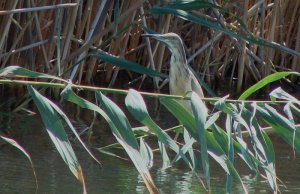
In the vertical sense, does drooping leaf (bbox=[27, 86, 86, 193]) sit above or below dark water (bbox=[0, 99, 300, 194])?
above

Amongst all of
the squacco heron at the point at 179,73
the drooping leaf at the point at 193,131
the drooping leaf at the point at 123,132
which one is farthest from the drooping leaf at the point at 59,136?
the squacco heron at the point at 179,73

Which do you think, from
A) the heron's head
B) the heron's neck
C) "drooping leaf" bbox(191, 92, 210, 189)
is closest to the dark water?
the heron's neck

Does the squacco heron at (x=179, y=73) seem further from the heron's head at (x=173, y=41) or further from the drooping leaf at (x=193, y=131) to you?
the drooping leaf at (x=193, y=131)

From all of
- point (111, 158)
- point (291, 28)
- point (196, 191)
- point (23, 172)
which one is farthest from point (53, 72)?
point (291, 28)

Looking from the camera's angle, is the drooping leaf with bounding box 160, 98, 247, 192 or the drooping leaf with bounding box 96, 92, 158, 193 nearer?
the drooping leaf with bounding box 96, 92, 158, 193

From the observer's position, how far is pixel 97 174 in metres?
5.17

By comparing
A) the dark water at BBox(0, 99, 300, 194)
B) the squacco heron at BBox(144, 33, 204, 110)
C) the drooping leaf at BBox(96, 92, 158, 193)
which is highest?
the drooping leaf at BBox(96, 92, 158, 193)

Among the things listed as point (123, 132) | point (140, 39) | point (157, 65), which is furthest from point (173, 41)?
point (140, 39)

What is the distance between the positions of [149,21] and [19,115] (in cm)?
198

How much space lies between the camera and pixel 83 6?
7.62 meters

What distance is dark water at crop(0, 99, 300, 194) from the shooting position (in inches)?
187

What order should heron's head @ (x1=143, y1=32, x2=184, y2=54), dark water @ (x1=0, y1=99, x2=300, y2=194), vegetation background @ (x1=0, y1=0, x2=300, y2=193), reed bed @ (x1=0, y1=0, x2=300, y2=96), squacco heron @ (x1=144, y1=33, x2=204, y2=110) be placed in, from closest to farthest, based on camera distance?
vegetation background @ (x1=0, y1=0, x2=300, y2=193) → dark water @ (x1=0, y1=99, x2=300, y2=194) → heron's head @ (x1=143, y1=32, x2=184, y2=54) → squacco heron @ (x1=144, y1=33, x2=204, y2=110) → reed bed @ (x1=0, y1=0, x2=300, y2=96)

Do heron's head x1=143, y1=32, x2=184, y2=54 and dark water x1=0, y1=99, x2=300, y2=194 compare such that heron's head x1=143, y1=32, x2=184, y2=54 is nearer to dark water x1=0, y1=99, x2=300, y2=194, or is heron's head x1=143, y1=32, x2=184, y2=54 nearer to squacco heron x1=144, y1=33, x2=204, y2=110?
squacco heron x1=144, y1=33, x2=204, y2=110

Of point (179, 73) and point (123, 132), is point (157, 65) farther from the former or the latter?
point (123, 132)
